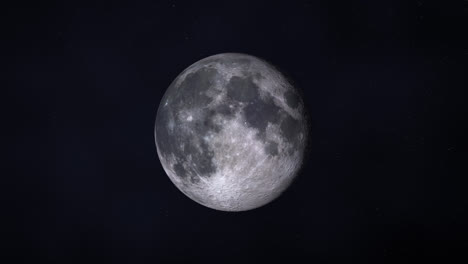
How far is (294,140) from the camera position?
3408 millimetres

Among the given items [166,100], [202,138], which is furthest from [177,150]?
[166,100]

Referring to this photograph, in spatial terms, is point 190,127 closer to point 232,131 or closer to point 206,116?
point 206,116

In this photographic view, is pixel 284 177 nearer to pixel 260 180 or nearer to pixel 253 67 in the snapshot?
pixel 260 180

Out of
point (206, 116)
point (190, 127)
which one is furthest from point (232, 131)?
point (190, 127)

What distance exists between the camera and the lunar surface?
3.12m

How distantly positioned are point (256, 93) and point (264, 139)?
1.58 feet

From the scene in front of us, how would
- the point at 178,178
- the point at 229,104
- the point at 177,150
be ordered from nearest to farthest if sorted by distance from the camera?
the point at 229,104 < the point at 177,150 < the point at 178,178

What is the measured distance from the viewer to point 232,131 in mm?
3076

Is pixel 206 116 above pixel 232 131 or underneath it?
above

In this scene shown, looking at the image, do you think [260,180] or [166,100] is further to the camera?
[166,100]

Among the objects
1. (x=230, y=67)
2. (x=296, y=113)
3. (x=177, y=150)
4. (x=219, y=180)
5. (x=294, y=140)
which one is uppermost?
(x=230, y=67)

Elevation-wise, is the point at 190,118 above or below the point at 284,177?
above

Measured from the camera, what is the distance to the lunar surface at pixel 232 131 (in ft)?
10.2

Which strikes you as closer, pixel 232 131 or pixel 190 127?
pixel 232 131
